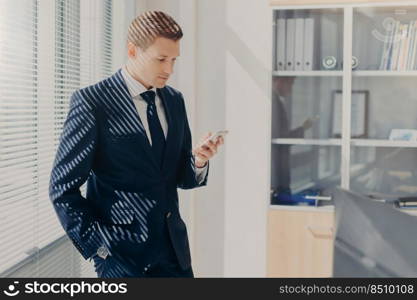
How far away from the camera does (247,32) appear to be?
3.12 m

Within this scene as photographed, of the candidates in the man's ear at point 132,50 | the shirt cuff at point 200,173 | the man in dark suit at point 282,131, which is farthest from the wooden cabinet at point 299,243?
the man's ear at point 132,50

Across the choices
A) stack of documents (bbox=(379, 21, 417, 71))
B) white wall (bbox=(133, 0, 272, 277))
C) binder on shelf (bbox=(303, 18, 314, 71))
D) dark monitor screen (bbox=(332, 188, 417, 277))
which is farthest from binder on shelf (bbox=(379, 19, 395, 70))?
dark monitor screen (bbox=(332, 188, 417, 277))

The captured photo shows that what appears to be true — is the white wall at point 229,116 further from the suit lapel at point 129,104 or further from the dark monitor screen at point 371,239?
the dark monitor screen at point 371,239

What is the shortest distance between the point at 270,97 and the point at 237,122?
0.39 meters

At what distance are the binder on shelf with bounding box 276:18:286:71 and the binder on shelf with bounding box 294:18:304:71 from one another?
→ 6cm

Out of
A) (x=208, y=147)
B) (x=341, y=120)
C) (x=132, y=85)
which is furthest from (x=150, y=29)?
(x=341, y=120)

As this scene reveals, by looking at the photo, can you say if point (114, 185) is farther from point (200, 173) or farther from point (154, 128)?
point (200, 173)

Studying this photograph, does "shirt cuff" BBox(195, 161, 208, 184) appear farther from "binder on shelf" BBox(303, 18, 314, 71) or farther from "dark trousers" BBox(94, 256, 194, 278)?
"binder on shelf" BBox(303, 18, 314, 71)

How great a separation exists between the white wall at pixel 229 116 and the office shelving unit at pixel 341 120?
0.31 metres

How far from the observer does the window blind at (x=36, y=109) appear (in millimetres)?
1830

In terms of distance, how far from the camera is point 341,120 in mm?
2768

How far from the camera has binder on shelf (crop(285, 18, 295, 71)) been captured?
9.17 feet

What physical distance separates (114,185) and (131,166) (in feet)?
0.30

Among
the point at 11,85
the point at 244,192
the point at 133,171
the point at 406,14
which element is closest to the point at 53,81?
the point at 11,85
